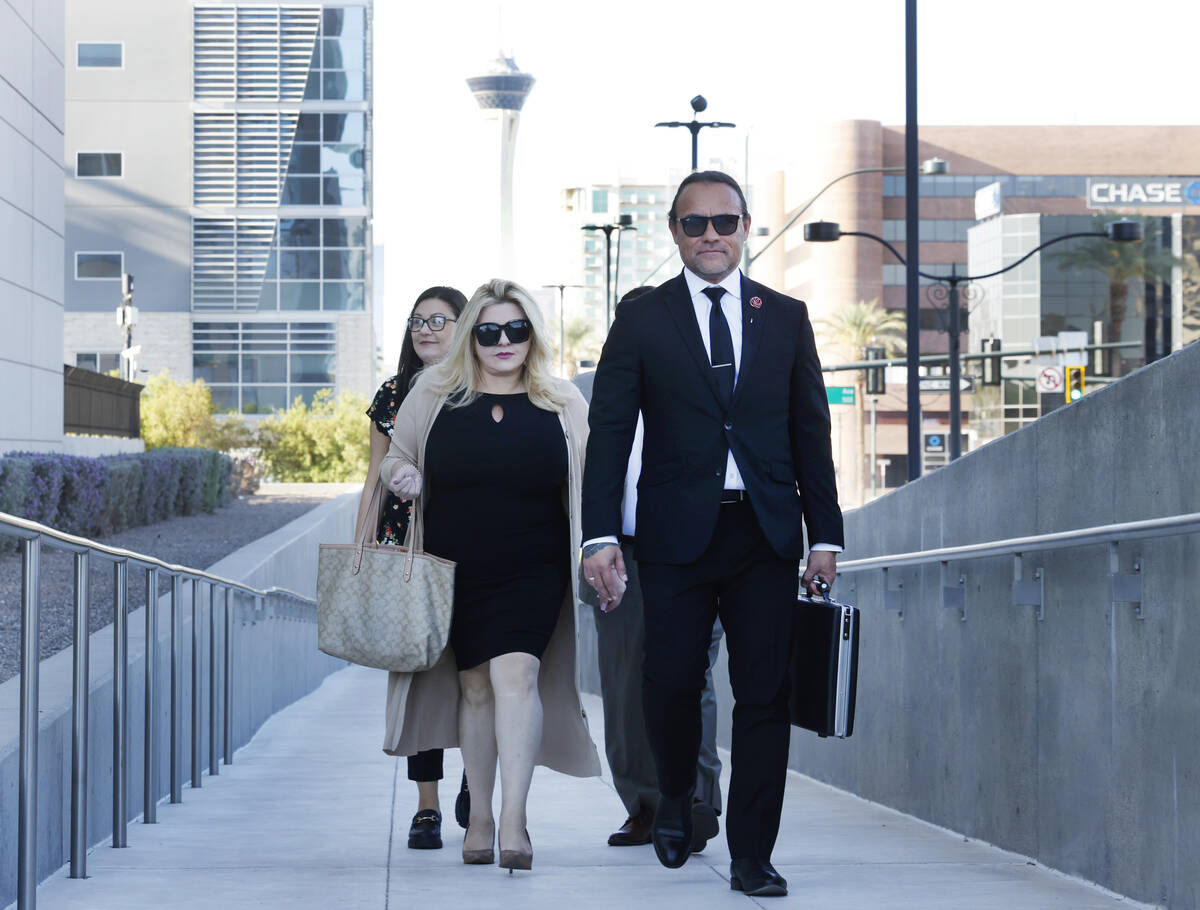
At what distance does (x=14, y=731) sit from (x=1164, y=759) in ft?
10.4

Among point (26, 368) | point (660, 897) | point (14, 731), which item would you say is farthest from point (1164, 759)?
point (26, 368)

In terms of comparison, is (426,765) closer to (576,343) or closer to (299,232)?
(299,232)

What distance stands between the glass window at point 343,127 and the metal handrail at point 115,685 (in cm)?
4761

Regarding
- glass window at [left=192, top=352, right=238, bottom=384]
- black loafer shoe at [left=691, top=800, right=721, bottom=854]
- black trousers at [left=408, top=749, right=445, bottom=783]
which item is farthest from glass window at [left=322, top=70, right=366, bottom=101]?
black loafer shoe at [left=691, top=800, right=721, bottom=854]

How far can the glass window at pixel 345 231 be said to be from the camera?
5647 centimetres

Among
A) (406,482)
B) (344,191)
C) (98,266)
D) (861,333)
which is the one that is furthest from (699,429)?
(861,333)

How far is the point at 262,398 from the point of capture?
57906mm

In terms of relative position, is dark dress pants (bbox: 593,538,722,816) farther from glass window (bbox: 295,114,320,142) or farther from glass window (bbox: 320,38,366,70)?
glass window (bbox: 320,38,366,70)

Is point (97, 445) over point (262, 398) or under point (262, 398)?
under

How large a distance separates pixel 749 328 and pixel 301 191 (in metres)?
52.6

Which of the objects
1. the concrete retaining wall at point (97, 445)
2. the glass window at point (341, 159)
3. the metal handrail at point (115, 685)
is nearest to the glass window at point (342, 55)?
the glass window at point (341, 159)

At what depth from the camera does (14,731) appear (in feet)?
15.5

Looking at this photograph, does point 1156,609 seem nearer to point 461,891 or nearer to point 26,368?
point 461,891

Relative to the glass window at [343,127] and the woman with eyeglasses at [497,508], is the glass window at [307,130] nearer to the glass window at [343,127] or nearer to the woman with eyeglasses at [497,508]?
the glass window at [343,127]
